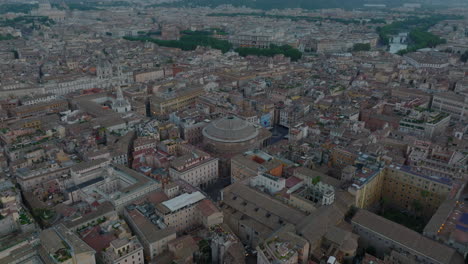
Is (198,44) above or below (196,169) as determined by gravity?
above

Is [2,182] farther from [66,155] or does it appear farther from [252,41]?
[252,41]

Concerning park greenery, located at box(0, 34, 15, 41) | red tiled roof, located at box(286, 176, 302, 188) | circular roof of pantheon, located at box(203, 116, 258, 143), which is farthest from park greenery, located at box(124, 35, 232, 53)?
red tiled roof, located at box(286, 176, 302, 188)

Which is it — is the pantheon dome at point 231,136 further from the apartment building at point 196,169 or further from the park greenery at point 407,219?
the park greenery at point 407,219

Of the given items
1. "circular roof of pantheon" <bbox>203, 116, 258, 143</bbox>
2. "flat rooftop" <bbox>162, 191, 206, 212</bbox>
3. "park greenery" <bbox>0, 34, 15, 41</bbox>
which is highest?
"park greenery" <bbox>0, 34, 15, 41</bbox>

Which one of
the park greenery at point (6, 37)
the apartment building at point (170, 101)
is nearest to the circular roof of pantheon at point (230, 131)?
the apartment building at point (170, 101)

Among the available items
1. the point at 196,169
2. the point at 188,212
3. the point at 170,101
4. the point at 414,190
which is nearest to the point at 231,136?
the point at 196,169

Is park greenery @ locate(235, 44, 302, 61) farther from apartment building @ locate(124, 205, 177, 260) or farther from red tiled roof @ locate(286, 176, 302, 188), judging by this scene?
apartment building @ locate(124, 205, 177, 260)

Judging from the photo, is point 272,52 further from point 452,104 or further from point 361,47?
point 452,104

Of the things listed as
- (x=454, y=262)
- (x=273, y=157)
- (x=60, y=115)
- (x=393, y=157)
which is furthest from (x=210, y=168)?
(x=60, y=115)

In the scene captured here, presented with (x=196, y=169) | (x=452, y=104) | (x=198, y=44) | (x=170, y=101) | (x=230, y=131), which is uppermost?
(x=198, y=44)
